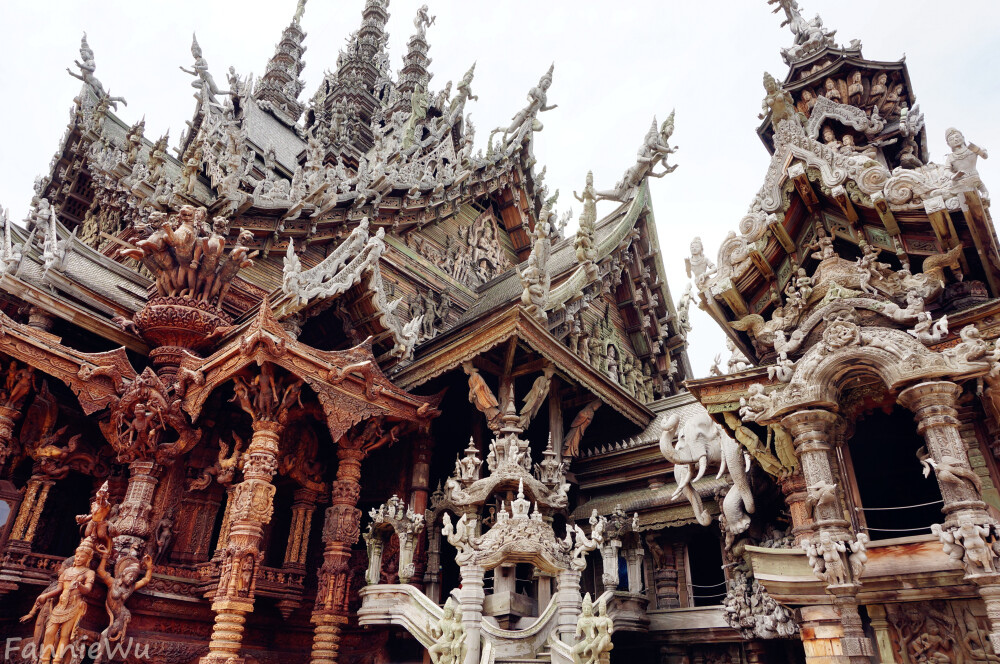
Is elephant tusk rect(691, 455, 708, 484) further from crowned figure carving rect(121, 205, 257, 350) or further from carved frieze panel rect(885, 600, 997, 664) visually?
crowned figure carving rect(121, 205, 257, 350)

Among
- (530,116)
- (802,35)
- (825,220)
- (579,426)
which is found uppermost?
(530,116)

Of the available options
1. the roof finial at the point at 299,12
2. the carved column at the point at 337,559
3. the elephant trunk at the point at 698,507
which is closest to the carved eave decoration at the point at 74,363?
the carved column at the point at 337,559

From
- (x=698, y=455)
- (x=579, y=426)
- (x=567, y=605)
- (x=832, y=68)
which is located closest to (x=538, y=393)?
(x=579, y=426)

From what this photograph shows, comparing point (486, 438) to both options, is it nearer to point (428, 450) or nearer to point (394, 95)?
point (428, 450)

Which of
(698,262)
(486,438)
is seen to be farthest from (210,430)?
(698,262)

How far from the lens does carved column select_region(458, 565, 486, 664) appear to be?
232 inches

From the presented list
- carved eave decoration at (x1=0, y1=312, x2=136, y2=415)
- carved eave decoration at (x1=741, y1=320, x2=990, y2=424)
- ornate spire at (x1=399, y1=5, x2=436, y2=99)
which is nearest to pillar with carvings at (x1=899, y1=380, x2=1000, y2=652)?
carved eave decoration at (x1=741, y1=320, x2=990, y2=424)

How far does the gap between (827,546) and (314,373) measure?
5.35 meters

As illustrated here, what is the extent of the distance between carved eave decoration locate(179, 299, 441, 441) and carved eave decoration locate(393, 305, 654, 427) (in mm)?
663

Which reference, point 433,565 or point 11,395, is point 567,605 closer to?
point 433,565

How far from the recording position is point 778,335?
5.93 metres

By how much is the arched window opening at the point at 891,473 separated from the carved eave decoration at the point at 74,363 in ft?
26.3

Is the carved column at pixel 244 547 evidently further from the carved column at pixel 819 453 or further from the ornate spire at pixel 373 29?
the ornate spire at pixel 373 29

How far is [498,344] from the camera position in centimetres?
839
